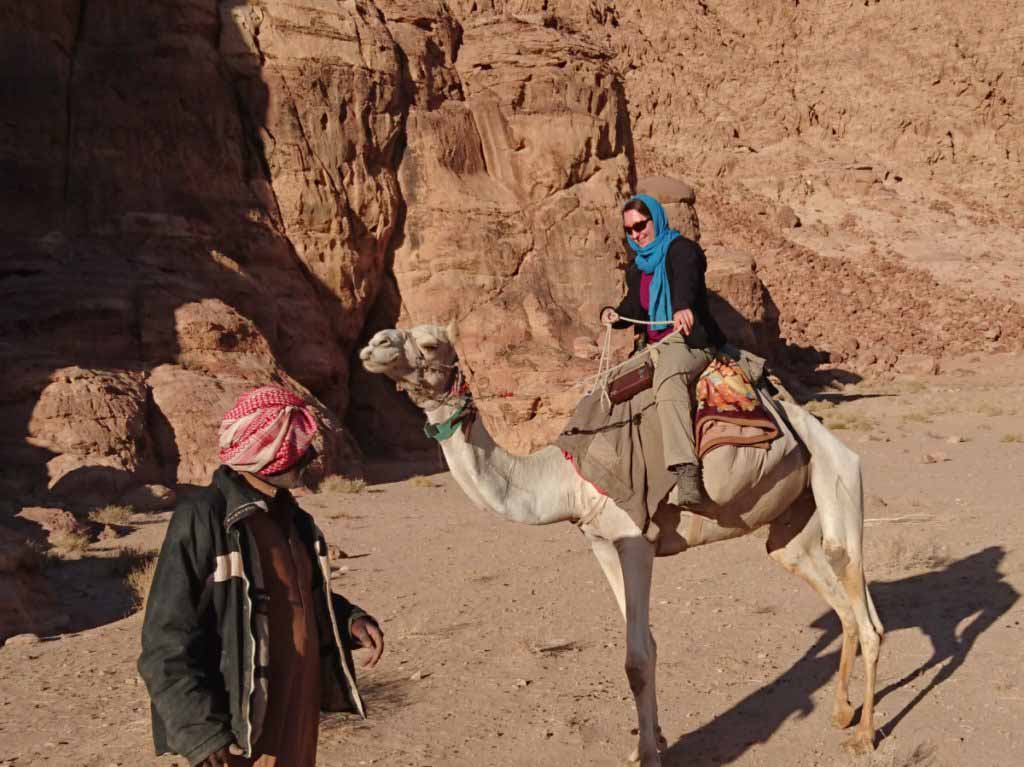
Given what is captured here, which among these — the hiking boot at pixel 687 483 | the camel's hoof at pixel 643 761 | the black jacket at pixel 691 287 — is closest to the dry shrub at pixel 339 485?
the black jacket at pixel 691 287

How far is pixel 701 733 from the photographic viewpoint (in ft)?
19.3

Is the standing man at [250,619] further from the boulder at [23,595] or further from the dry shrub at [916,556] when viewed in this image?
the dry shrub at [916,556]

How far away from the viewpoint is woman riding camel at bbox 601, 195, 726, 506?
5.59m

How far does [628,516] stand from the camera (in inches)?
211

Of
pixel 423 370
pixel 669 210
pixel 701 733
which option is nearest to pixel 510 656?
pixel 701 733

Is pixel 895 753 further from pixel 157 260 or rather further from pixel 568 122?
pixel 568 122

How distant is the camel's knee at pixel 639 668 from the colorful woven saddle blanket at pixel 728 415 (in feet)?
3.74

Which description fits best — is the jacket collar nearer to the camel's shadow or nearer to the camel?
the camel

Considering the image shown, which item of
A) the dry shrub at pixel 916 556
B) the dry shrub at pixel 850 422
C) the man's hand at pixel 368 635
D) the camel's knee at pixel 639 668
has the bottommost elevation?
the dry shrub at pixel 850 422

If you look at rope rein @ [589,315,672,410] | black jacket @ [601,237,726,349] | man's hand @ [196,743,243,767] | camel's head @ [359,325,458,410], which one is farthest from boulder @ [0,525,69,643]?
man's hand @ [196,743,243,767]

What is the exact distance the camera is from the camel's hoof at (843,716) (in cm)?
588

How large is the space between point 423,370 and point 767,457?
2181 millimetres

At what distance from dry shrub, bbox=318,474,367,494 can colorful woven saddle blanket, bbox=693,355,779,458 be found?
10.7 meters

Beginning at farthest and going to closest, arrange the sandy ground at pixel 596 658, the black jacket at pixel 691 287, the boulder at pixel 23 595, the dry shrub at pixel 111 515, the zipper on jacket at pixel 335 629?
the dry shrub at pixel 111 515, the boulder at pixel 23 595, the black jacket at pixel 691 287, the sandy ground at pixel 596 658, the zipper on jacket at pixel 335 629
